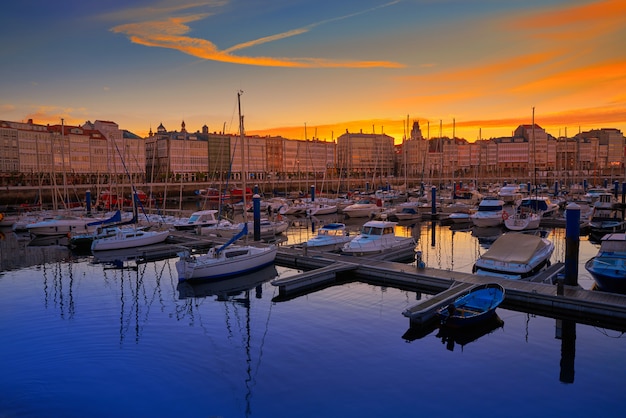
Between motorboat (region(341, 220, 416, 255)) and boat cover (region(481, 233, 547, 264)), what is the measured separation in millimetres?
6962

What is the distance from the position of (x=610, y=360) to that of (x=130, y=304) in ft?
59.6

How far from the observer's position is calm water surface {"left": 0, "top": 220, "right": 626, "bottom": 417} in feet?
42.6

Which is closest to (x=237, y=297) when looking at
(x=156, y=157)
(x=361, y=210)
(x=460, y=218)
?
(x=460, y=218)

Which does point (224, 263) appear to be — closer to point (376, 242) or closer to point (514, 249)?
point (376, 242)

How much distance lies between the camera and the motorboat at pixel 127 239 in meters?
35.6

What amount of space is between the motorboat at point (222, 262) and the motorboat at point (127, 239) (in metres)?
11.4

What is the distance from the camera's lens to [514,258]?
81.6ft

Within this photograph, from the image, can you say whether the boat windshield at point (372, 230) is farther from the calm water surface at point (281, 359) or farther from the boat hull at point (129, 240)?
the boat hull at point (129, 240)

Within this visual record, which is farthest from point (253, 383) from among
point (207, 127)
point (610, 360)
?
point (207, 127)

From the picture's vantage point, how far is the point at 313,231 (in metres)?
48.3

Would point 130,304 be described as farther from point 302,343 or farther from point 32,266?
point 32,266

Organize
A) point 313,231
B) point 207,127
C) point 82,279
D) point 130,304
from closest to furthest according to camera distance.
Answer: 1. point 130,304
2. point 82,279
3. point 313,231
4. point 207,127

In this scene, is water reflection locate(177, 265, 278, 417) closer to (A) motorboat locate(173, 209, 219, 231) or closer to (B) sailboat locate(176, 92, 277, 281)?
(B) sailboat locate(176, 92, 277, 281)

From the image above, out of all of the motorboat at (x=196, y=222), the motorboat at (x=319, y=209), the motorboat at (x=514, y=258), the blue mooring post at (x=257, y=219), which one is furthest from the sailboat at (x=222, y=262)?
the motorboat at (x=319, y=209)
